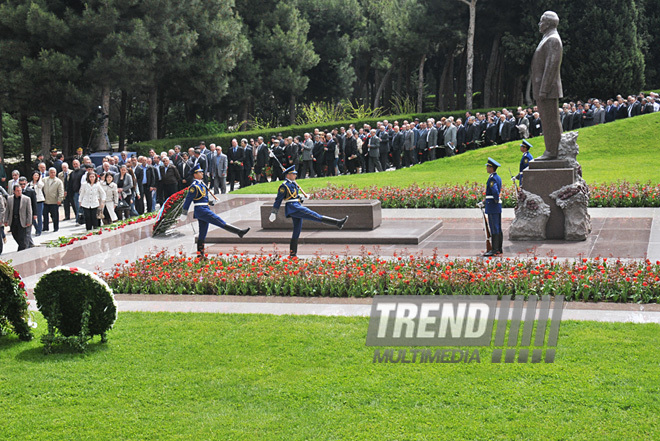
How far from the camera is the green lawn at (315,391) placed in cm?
624

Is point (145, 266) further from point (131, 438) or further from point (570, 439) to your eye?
point (570, 439)

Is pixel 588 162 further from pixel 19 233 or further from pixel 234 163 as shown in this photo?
pixel 19 233

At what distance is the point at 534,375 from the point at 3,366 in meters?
5.57

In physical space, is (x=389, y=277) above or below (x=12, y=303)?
below

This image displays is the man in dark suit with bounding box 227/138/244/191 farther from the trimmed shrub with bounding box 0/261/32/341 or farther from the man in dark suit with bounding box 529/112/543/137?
the trimmed shrub with bounding box 0/261/32/341

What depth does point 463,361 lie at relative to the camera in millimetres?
7629

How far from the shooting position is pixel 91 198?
60.0ft

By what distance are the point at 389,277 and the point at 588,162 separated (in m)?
16.4

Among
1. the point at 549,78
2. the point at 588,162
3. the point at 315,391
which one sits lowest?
the point at 315,391

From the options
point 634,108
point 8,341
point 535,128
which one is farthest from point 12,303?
point 634,108

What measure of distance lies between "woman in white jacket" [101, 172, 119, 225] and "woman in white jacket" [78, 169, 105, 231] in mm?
582

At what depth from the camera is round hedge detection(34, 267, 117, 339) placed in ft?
27.5

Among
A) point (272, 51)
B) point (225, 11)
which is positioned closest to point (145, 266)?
point (225, 11)

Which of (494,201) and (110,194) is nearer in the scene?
(494,201)
